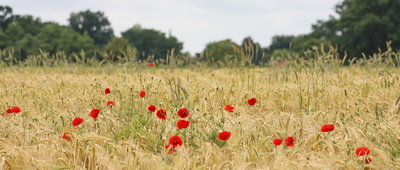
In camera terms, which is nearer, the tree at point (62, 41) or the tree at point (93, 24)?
the tree at point (62, 41)

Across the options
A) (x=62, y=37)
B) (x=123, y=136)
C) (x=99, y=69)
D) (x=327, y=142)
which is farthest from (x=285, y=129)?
(x=62, y=37)

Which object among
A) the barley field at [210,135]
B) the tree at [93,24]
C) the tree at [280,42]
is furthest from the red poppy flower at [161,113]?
the tree at [280,42]

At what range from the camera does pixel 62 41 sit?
5419 cm

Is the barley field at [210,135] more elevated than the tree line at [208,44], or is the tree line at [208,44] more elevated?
the tree line at [208,44]

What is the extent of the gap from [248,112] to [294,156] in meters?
1.77

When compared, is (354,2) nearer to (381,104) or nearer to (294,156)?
(381,104)

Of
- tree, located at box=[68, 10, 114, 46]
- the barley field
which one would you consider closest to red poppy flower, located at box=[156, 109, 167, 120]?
the barley field

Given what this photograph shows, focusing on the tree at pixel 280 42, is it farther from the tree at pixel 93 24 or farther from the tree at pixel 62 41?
the tree at pixel 62 41

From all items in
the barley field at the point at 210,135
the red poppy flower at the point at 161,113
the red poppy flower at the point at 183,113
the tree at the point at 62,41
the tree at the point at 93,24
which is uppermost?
the tree at the point at 93,24

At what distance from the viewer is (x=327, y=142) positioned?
3.11 meters

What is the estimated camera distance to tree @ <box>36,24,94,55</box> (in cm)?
5375

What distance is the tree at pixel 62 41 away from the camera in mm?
53750

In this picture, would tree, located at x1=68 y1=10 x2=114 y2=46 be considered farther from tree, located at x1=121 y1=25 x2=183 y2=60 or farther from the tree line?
tree, located at x1=121 y1=25 x2=183 y2=60

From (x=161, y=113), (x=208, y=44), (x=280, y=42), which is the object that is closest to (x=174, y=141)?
(x=161, y=113)
